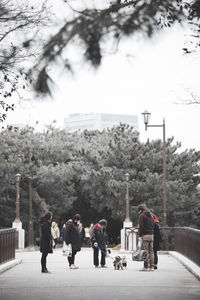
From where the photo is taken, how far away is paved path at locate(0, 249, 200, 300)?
12.3 metres

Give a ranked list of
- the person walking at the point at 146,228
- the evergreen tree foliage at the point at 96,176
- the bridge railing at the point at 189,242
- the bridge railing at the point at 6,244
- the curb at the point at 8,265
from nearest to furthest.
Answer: the person walking at the point at 146,228
the bridge railing at the point at 189,242
the curb at the point at 8,265
the bridge railing at the point at 6,244
the evergreen tree foliage at the point at 96,176

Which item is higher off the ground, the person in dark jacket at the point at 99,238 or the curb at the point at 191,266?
the person in dark jacket at the point at 99,238

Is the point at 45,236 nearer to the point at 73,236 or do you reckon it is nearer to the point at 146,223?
the point at 73,236

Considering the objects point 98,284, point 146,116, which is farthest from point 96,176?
point 98,284

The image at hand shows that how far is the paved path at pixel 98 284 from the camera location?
12348 mm

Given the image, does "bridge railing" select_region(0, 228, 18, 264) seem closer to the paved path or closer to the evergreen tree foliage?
the paved path

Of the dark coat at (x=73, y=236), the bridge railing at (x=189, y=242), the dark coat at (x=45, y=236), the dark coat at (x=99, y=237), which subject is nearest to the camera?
the dark coat at (x=45, y=236)

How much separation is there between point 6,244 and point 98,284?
20.9ft

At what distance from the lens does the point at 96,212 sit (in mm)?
55094

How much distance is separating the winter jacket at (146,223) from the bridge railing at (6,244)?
157 inches

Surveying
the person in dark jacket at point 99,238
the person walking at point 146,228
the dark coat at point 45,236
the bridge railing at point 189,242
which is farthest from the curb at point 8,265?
the bridge railing at point 189,242

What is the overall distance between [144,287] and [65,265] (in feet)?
24.6

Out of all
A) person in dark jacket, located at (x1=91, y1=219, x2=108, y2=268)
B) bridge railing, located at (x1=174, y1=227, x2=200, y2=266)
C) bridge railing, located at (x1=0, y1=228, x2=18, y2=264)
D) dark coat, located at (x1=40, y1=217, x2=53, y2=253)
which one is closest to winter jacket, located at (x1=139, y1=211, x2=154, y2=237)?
bridge railing, located at (x1=174, y1=227, x2=200, y2=266)

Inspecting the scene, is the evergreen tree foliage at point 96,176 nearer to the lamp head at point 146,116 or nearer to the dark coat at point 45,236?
the lamp head at point 146,116
